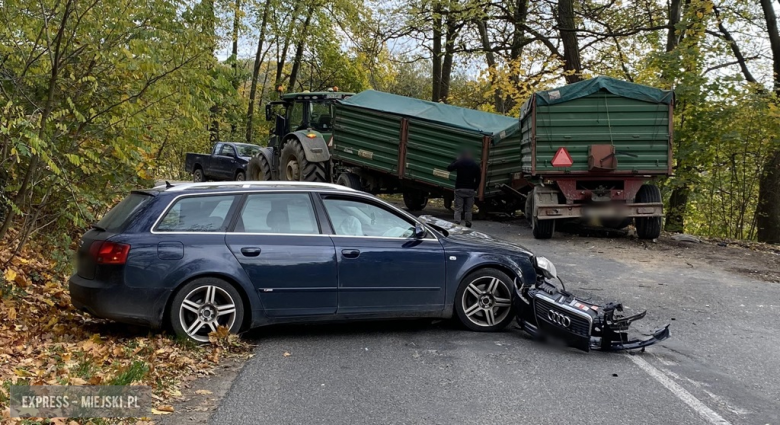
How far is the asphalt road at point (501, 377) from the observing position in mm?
4422

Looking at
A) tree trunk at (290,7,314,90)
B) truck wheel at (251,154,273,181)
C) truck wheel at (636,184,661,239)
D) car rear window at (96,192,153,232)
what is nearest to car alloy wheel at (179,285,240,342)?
car rear window at (96,192,153,232)

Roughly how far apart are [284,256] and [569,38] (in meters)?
15.9

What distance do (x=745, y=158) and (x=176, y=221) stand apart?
622 inches

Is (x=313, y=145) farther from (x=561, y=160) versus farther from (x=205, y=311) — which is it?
(x=205, y=311)

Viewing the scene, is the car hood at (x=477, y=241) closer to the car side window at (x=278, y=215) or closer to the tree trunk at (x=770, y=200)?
the car side window at (x=278, y=215)

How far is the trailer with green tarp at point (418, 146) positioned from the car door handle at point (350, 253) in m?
8.89

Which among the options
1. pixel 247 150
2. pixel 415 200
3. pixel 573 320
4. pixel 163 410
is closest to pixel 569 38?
pixel 415 200

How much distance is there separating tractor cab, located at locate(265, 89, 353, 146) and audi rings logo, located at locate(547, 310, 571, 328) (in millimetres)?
12122

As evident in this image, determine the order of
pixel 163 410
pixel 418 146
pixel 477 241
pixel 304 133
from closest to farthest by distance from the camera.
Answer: pixel 163 410 < pixel 477 241 < pixel 418 146 < pixel 304 133

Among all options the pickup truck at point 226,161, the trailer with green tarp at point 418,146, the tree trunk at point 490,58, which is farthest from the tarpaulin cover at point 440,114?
the pickup truck at point 226,161

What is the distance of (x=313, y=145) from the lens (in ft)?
56.2

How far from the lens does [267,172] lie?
1917 centimetres

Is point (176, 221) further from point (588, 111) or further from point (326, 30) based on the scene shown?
point (326, 30)

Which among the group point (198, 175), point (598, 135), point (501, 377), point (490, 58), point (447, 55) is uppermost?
point (447, 55)
